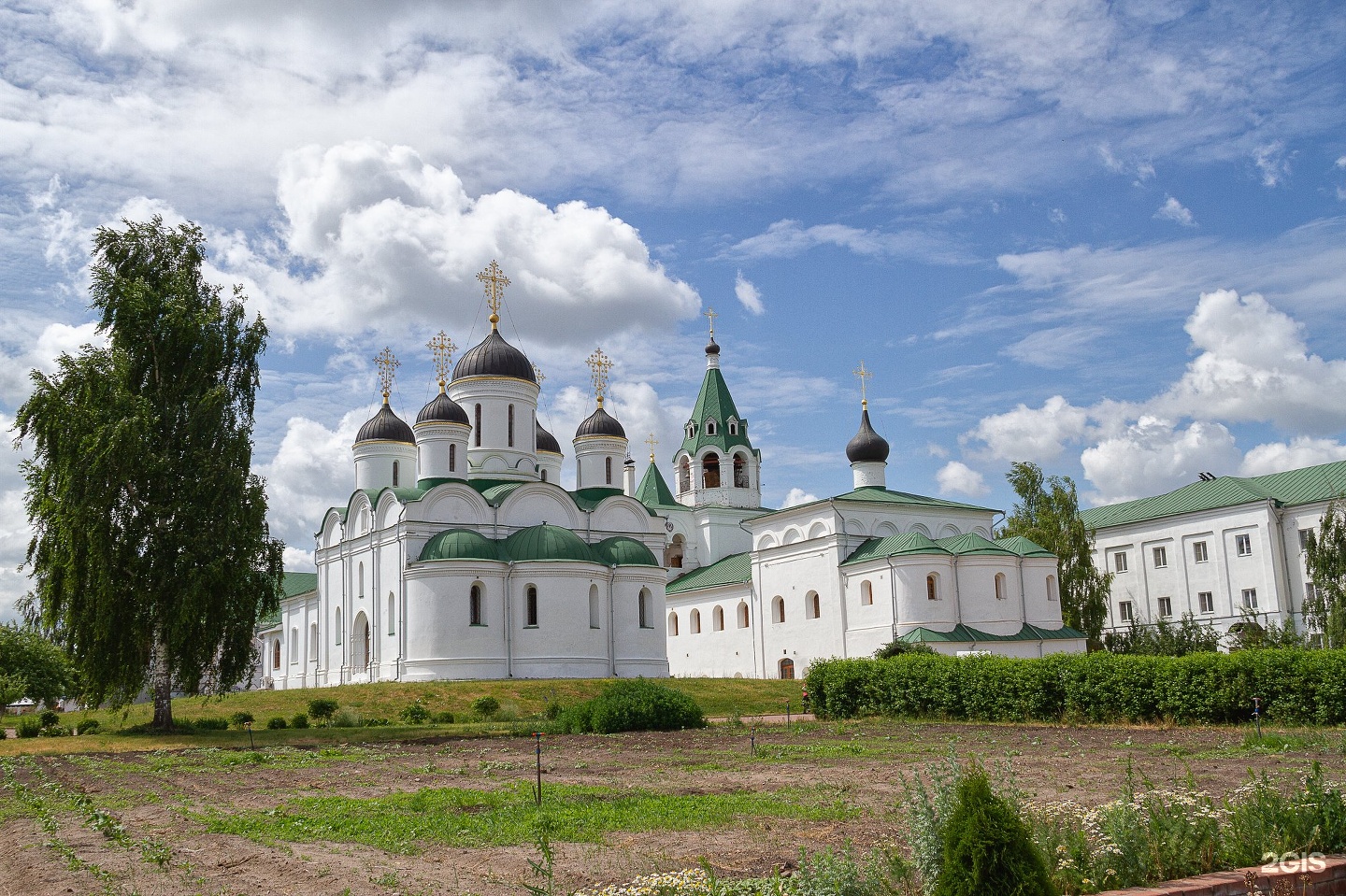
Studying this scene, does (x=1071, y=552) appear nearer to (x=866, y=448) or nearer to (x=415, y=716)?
(x=866, y=448)

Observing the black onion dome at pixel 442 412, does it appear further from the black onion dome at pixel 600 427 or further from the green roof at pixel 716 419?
the green roof at pixel 716 419

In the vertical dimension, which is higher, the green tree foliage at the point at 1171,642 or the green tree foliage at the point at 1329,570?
the green tree foliage at the point at 1329,570

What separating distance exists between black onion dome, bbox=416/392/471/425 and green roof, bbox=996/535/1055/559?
2357cm

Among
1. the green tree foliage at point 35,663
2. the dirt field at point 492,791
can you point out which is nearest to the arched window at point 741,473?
the green tree foliage at point 35,663

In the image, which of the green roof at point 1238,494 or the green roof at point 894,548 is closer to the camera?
the green roof at point 894,548

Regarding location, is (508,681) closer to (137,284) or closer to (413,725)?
(413,725)

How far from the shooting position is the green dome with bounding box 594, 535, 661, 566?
44.0 metres

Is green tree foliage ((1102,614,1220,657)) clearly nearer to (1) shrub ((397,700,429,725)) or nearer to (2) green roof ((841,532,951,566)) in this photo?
(2) green roof ((841,532,951,566))

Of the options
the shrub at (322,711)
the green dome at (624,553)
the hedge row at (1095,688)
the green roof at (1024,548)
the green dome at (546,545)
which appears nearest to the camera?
the hedge row at (1095,688)

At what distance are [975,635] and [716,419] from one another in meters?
22.8

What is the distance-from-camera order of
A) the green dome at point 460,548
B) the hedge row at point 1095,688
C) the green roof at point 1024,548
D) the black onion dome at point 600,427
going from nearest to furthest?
the hedge row at point 1095,688, the green dome at point 460,548, the green roof at point 1024,548, the black onion dome at point 600,427

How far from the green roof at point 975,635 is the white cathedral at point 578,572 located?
0.26 ft

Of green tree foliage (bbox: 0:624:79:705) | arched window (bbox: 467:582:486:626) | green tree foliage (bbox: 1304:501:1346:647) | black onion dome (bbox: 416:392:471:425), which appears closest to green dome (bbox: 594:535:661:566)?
arched window (bbox: 467:582:486:626)

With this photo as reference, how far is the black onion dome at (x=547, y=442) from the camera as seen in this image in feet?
183
